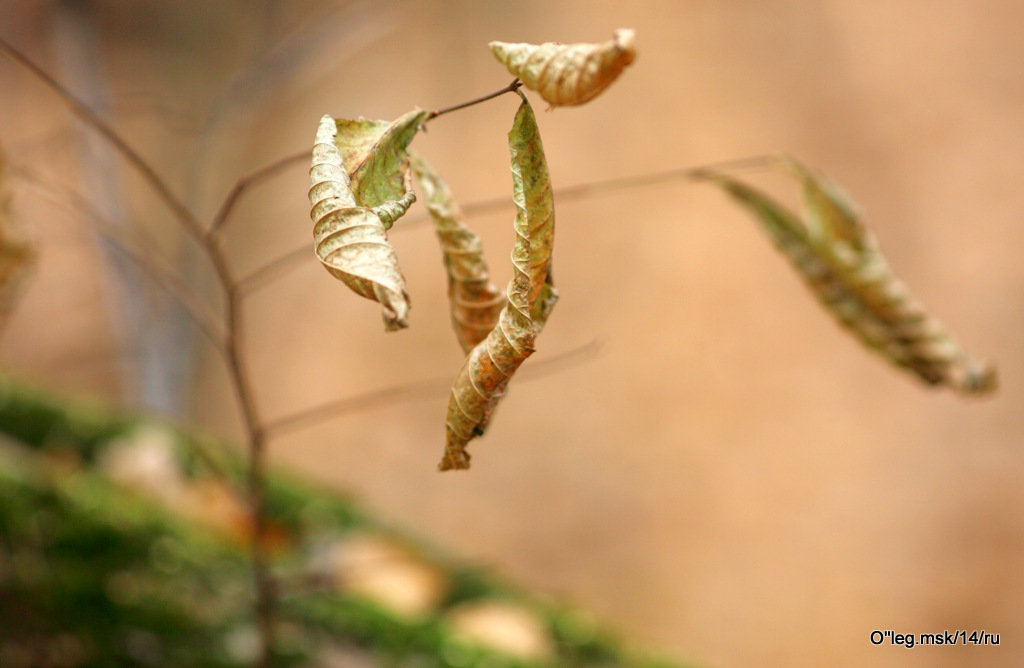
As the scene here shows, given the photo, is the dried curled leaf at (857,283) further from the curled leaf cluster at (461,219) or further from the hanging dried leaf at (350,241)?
the hanging dried leaf at (350,241)

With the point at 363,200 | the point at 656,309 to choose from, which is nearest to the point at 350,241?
the point at 363,200

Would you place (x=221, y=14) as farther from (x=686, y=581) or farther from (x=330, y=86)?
(x=686, y=581)

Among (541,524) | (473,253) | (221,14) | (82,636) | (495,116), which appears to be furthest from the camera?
(495,116)

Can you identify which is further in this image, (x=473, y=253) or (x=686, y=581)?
(x=686, y=581)

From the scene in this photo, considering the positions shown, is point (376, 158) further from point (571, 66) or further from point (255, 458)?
point (255, 458)

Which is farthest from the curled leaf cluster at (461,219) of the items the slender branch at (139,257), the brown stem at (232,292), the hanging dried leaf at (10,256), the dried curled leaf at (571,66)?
the hanging dried leaf at (10,256)

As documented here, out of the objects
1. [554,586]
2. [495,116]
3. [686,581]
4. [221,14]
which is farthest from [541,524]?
[221,14]

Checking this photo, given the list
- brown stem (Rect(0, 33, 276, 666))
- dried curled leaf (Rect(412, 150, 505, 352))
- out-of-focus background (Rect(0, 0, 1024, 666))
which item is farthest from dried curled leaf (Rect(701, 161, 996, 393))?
out-of-focus background (Rect(0, 0, 1024, 666))

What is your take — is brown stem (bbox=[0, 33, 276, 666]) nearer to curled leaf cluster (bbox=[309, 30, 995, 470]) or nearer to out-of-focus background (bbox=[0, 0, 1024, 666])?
curled leaf cluster (bbox=[309, 30, 995, 470])
